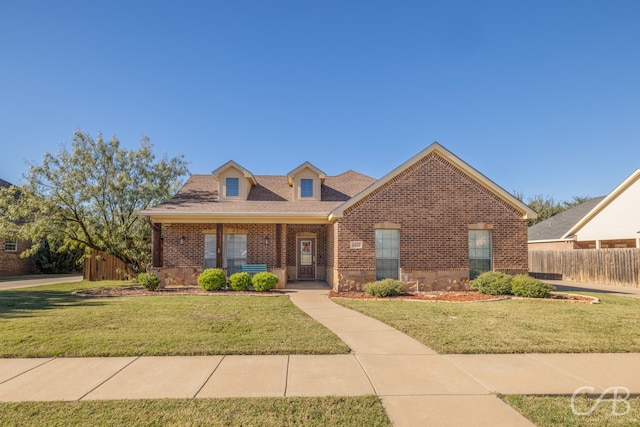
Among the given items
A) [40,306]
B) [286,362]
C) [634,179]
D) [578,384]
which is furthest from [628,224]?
[40,306]

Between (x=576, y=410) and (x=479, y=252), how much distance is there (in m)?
11.4

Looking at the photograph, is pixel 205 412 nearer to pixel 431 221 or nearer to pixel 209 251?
pixel 431 221

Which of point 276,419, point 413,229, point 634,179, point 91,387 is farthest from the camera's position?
→ point 634,179

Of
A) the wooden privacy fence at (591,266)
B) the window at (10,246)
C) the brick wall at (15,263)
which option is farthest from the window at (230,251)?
the wooden privacy fence at (591,266)

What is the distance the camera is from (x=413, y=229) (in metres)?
14.4

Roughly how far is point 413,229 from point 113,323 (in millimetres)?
10717

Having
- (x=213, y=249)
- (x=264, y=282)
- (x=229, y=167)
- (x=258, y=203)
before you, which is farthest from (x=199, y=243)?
(x=264, y=282)

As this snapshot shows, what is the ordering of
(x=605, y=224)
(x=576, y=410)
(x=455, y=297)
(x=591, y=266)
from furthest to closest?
(x=605, y=224) < (x=591, y=266) < (x=455, y=297) < (x=576, y=410)

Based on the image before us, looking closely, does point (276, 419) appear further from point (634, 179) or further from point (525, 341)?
point (634, 179)

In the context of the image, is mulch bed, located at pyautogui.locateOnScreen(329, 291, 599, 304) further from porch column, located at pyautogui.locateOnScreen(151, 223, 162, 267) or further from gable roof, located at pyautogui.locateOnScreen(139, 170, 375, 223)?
porch column, located at pyautogui.locateOnScreen(151, 223, 162, 267)

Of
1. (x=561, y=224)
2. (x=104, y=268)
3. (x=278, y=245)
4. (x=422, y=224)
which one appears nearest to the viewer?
(x=422, y=224)

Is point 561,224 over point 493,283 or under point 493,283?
over

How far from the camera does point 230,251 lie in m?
16.9

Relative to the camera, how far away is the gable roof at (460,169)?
14445 millimetres
